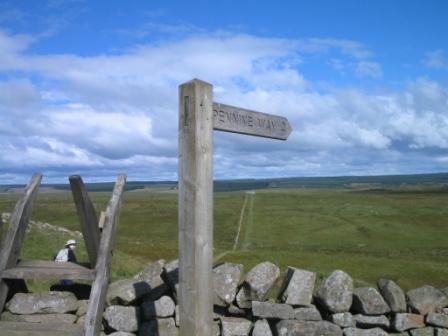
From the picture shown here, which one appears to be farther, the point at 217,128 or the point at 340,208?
the point at 340,208

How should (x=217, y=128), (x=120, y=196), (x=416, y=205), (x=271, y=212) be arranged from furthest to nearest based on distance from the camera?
(x=416, y=205) → (x=271, y=212) → (x=120, y=196) → (x=217, y=128)

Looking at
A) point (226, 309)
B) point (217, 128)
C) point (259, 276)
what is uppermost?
point (217, 128)

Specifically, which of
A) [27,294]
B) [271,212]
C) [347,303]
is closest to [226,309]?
[347,303]

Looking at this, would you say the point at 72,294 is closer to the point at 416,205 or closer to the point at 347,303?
the point at 347,303

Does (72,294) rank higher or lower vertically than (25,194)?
lower

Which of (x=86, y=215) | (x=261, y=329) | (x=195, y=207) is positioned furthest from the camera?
(x=261, y=329)

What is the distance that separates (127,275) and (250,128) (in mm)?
5396

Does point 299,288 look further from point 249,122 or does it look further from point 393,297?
point 249,122

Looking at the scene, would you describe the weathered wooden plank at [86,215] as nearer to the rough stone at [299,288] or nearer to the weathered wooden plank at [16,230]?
the weathered wooden plank at [16,230]

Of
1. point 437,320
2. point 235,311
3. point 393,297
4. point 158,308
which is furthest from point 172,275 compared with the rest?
point 437,320

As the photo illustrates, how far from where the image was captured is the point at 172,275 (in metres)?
7.09

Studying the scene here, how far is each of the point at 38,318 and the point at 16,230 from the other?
3.91 ft

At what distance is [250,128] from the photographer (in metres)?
5.73

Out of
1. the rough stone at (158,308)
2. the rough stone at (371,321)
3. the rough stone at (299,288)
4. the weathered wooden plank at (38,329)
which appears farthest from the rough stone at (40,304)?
the rough stone at (371,321)
